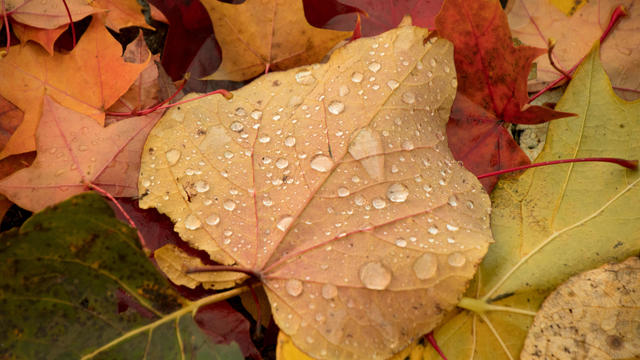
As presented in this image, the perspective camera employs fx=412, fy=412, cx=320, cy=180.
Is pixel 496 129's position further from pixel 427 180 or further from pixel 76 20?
pixel 76 20

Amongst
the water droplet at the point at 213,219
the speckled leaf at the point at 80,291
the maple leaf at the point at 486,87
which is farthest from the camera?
the maple leaf at the point at 486,87

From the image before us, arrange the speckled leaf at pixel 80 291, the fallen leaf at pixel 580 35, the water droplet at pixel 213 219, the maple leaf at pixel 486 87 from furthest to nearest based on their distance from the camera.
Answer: the fallen leaf at pixel 580 35 → the maple leaf at pixel 486 87 → the water droplet at pixel 213 219 → the speckled leaf at pixel 80 291

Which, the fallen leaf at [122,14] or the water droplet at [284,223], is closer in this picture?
the water droplet at [284,223]

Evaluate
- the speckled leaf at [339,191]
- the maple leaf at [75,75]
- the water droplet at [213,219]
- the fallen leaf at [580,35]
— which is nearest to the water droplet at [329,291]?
the speckled leaf at [339,191]

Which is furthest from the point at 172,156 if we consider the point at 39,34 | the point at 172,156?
the point at 39,34

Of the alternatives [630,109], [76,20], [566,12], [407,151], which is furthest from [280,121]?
[566,12]

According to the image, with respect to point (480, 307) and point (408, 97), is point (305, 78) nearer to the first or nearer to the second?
point (408, 97)

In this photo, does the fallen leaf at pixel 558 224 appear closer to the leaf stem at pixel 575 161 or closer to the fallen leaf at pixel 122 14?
the leaf stem at pixel 575 161
